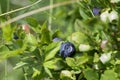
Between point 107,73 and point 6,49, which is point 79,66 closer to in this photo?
point 107,73

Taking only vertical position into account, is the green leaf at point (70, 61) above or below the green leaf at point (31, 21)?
below

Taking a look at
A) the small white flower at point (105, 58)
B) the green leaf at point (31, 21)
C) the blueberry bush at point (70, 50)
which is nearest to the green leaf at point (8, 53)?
the blueberry bush at point (70, 50)

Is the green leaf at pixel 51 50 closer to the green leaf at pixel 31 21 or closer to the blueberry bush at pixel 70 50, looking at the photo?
the blueberry bush at pixel 70 50

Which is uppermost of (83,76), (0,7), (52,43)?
(0,7)

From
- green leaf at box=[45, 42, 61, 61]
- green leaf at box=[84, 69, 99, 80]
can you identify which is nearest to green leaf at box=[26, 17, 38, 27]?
green leaf at box=[45, 42, 61, 61]

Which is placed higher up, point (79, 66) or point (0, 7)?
point (0, 7)

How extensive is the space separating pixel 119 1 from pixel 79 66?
0.22 meters

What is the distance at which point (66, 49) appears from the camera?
1126 mm

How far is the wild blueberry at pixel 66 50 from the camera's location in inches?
44.9

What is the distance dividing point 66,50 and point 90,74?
97 millimetres

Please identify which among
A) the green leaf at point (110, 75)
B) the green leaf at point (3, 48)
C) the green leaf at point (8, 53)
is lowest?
the green leaf at point (110, 75)

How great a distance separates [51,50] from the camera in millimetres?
1124

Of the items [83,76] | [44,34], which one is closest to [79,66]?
[83,76]

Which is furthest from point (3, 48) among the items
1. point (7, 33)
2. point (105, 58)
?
point (105, 58)
